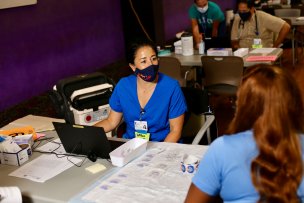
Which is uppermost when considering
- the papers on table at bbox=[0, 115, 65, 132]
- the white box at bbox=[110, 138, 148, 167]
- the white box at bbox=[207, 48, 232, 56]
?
the white box at bbox=[207, 48, 232, 56]

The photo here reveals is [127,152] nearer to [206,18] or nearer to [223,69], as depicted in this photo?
[223,69]

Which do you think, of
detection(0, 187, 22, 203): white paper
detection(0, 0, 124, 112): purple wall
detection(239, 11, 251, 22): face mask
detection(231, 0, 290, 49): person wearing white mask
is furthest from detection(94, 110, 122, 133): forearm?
detection(239, 11, 251, 22): face mask

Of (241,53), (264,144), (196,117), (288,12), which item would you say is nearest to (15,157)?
(196,117)

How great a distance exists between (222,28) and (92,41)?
6.37ft

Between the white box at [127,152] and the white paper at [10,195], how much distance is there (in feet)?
1.68

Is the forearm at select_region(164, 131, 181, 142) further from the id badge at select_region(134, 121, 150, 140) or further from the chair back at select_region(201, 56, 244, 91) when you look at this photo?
the chair back at select_region(201, 56, 244, 91)

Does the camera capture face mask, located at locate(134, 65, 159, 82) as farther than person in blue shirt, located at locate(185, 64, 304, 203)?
Yes

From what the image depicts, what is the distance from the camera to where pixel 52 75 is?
195 inches

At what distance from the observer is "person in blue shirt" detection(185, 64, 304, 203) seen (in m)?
1.32

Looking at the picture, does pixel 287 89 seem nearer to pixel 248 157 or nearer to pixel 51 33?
pixel 248 157

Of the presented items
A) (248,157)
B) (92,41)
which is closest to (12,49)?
(92,41)

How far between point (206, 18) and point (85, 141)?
12.8 ft

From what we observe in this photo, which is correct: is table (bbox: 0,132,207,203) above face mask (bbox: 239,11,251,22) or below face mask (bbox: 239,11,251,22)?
below

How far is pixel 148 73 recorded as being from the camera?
2615 mm
